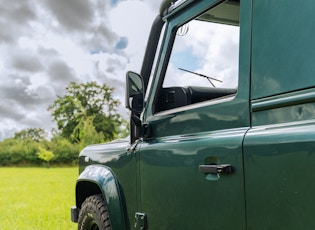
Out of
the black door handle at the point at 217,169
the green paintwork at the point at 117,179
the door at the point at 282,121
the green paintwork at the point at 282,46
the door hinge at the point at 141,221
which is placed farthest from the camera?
the green paintwork at the point at 117,179

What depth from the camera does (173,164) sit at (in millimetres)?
2244

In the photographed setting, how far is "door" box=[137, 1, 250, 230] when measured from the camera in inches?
74.6

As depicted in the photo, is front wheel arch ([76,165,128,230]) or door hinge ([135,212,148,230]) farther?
front wheel arch ([76,165,128,230])

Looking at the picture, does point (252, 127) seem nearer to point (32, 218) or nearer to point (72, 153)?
point (32, 218)

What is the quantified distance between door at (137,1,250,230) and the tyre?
52 cm

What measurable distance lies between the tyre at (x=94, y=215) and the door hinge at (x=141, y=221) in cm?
37

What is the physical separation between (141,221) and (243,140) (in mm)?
1044

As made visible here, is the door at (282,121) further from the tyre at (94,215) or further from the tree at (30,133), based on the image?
the tree at (30,133)

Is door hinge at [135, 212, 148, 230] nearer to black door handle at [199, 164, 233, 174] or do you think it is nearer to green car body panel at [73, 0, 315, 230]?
green car body panel at [73, 0, 315, 230]

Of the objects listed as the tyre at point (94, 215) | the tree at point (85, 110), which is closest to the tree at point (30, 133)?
the tree at point (85, 110)

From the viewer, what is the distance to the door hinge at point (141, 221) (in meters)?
2.57

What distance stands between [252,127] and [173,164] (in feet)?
1.80

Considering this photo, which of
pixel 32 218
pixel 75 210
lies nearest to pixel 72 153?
pixel 32 218

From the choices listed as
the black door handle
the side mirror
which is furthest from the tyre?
the black door handle
